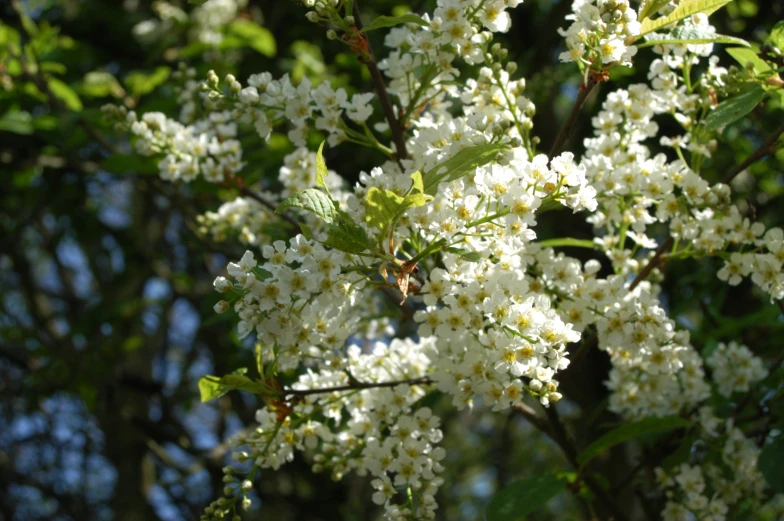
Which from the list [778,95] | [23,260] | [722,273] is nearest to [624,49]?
[778,95]

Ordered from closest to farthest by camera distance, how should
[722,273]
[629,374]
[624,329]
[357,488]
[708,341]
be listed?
[624,329], [722,273], [629,374], [708,341], [357,488]

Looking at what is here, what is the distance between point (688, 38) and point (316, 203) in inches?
43.4

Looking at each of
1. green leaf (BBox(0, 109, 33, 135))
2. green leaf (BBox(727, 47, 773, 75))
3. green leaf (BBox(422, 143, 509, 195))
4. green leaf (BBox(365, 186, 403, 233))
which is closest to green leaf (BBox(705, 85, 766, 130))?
green leaf (BBox(727, 47, 773, 75))

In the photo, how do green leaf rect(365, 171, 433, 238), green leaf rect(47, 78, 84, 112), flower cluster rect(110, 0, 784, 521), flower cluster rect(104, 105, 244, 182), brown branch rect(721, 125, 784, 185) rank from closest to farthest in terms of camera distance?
green leaf rect(365, 171, 433, 238), flower cluster rect(110, 0, 784, 521), brown branch rect(721, 125, 784, 185), flower cluster rect(104, 105, 244, 182), green leaf rect(47, 78, 84, 112)

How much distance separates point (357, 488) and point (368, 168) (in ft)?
10.9

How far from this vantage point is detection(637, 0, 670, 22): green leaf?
1.77 m

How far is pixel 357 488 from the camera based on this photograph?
635cm

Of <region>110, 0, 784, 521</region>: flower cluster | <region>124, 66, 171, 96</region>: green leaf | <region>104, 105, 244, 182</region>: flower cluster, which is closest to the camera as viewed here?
<region>110, 0, 784, 521</region>: flower cluster

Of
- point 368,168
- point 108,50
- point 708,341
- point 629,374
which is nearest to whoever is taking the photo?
point 629,374

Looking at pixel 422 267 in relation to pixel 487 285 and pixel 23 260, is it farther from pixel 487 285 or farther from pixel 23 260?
pixel 23 260

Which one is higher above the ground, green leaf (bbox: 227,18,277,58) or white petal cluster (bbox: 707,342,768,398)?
green leaf (bbox: 227,18,277,58)

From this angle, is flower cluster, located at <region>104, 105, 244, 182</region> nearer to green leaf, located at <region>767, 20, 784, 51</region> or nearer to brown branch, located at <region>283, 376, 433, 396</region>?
brown branch, located at <region>283, 376, 433, 396</region>

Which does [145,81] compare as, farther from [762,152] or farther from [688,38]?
[762,152]

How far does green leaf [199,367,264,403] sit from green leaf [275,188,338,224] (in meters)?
0.53
